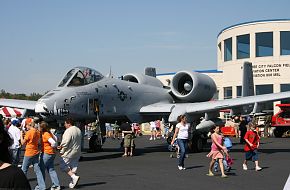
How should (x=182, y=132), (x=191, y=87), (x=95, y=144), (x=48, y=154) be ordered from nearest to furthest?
1. (x=48, y=154)
2. (x=182, y=132)
3. (x=95, y=144)
4. (x=191, y=87)

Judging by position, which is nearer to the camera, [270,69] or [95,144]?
[95,144]

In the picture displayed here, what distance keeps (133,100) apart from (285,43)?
92.7ft

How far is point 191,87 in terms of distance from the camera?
21078 mm

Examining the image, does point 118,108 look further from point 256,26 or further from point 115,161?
point 256,26

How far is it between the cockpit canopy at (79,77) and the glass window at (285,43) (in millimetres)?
29812

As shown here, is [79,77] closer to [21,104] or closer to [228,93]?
[21,104]

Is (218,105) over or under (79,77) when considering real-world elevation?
under

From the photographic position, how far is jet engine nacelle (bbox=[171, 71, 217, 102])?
20411mm

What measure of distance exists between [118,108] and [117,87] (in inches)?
34.4

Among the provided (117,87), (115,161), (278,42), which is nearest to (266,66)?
(278,42)

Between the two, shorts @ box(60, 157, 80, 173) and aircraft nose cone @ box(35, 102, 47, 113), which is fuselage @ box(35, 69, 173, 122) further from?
shorts @ box(60, 157, 80, 173)

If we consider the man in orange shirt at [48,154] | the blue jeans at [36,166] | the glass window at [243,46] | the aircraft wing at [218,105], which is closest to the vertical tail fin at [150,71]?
the aircraft wing at [218,105]

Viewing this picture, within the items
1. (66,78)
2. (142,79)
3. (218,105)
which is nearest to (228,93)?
(142,79)

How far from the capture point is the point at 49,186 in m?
9.81
